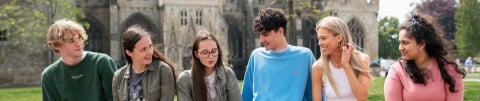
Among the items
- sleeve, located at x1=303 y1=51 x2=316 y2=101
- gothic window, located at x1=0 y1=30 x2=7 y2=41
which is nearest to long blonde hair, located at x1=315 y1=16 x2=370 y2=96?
sleeve, located at x1=303 y1=51 x2=316 y2=101

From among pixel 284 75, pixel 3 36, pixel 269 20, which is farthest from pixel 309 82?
pixel 3 36

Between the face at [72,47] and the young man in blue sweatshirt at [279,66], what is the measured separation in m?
1.41

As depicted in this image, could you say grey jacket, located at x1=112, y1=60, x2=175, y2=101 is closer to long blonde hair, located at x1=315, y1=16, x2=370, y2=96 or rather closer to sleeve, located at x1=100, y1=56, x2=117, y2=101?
sleeve, located at x1=100, y1=56, x2=117, y2=101

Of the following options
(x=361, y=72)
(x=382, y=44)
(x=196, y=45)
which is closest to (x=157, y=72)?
(x=196, y=45)

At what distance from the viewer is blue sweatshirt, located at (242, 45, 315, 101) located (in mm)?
4676

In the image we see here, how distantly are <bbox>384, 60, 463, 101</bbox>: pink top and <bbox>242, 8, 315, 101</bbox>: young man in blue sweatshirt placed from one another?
738mm

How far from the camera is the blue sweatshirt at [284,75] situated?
4676mm

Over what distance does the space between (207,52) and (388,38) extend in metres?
55.5

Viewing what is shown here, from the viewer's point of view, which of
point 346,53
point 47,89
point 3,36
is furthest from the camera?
point 3,36

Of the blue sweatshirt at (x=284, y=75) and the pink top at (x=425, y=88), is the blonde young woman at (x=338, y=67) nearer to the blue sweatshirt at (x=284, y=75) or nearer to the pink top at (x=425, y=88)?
the blue sweatshirt at (x=284, y=75)

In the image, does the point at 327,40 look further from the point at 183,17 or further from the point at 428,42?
the point at 183,17

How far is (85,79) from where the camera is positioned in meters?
4.61

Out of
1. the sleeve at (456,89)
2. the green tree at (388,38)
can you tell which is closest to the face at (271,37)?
the sleeve at (456,89)

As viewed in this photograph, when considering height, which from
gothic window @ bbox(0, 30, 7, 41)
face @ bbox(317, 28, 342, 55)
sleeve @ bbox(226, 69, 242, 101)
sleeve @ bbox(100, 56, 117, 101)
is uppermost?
face @ bbox(317, 28, 342, 55)
